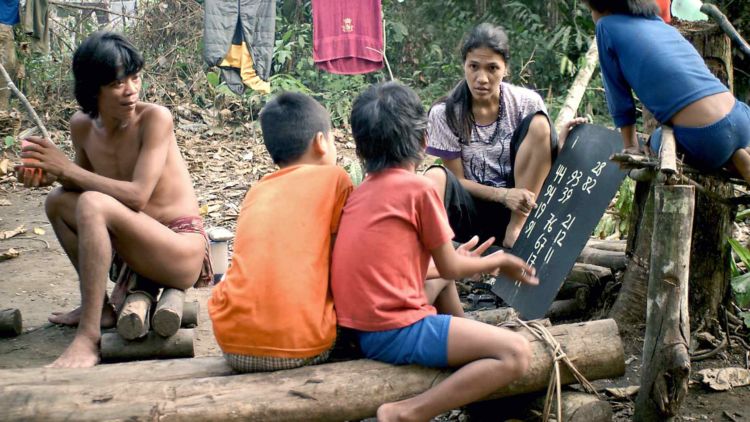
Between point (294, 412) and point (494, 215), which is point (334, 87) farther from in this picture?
point (294, 412)

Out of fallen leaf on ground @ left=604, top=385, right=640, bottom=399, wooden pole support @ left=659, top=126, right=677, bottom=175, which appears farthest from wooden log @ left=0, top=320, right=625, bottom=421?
wooden pole support @ left=659, top=126, right=677, bottom=175

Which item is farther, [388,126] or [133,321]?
[133,321]

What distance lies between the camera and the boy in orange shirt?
2.69m

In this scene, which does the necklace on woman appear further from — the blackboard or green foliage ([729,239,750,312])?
green foliage ([729,239,750,312])

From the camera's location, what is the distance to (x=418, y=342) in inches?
106

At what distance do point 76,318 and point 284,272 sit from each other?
1804mm

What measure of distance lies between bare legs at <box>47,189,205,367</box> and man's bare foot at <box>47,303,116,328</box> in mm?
187

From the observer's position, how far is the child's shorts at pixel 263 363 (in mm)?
2734

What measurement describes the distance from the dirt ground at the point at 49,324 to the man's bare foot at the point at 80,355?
0.39 metres

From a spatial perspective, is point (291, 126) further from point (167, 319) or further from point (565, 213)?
point (565, 213)

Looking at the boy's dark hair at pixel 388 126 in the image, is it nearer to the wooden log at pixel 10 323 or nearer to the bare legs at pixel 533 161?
the bare legs at pixel 533 161

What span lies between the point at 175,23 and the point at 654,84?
8894 millimetres

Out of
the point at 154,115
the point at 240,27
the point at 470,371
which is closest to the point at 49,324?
the point at 154,115

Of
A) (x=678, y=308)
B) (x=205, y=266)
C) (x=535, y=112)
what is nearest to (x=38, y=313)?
(x=205, y=266)
